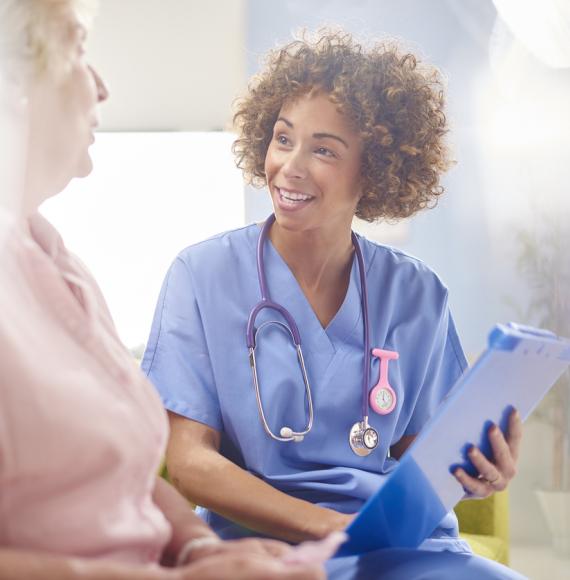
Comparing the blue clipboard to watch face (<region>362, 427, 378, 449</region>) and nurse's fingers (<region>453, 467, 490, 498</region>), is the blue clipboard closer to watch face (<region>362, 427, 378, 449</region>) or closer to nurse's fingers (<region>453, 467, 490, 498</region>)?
nurse's fingers (<region>453, 467, 490, 498</region>)

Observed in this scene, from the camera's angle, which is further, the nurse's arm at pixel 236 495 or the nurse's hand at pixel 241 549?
the nurse's arm at pixel 236 495

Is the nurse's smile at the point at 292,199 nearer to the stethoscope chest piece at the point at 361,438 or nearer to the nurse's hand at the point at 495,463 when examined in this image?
the stethoscope chest piece at the point at 361,438

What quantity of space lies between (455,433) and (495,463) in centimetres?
18

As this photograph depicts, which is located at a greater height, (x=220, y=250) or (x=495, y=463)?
(x=220, y=250)

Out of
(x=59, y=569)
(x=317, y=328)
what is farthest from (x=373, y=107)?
(x=59, y=569)

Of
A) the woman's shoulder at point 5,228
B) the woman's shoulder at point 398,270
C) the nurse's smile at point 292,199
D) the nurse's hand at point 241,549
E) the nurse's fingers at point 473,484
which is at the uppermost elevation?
the nurse's smile at point 292,199

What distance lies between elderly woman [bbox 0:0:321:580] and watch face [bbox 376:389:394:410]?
56 centimetres

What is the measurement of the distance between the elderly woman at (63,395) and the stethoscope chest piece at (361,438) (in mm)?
527

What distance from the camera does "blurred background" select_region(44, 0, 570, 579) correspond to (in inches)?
119

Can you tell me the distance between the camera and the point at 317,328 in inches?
58.8

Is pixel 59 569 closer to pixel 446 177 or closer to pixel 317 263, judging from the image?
pixel 317 263

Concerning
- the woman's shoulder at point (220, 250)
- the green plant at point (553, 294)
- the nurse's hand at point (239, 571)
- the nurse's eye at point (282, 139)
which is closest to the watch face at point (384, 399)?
the woman's shoulder at point (220, 250)

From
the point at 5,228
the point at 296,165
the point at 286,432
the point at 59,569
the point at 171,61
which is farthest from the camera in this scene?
the point at 171,61

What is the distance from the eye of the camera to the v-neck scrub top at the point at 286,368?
4.64 feet
